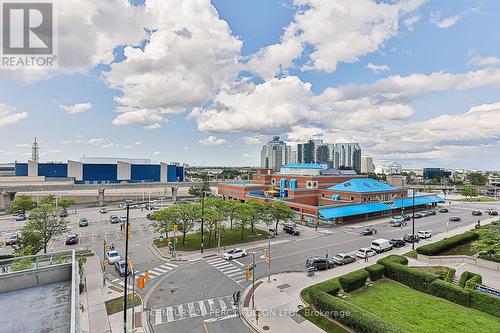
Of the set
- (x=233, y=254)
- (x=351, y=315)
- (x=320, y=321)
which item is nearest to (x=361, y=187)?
(x=233, y=254)

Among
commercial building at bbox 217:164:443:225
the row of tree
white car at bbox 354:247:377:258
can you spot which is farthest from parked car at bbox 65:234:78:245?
white car at bbox 354:247:377:258

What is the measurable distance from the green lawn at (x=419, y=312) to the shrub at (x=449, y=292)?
581 mm

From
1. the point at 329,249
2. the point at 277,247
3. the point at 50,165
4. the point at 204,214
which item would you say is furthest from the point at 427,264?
the point at 50,165

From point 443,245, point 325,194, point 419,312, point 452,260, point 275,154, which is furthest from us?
point 275,154

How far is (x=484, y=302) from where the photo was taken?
21.6 m

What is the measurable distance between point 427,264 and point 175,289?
3095 cm

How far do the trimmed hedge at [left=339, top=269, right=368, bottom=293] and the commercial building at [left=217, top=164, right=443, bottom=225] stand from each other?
27.3m

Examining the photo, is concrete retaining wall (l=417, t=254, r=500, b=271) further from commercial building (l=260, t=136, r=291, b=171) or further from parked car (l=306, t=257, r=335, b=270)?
commercial building (l=260, t=136, r=291, b=171)

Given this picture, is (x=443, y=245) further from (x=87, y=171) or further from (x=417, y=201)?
(x=87, y=171)

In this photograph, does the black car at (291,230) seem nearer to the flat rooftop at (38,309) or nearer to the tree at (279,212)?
the tree at (279,212)

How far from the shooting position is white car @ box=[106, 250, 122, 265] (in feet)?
110

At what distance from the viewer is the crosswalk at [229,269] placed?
94.7 ft

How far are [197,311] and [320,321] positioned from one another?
33.0 feet

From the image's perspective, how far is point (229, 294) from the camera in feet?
82.8
